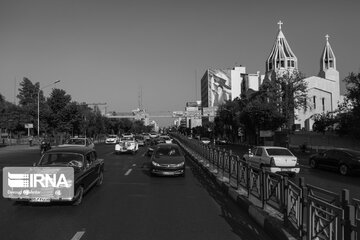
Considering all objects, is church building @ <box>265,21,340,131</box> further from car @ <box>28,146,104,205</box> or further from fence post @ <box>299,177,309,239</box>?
fence post @ <box>299,177,309,239</box>

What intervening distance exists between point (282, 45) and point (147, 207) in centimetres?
9311

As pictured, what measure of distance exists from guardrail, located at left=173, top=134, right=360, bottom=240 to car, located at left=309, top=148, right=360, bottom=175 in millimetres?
12112

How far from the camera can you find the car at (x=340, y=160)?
2091 cm

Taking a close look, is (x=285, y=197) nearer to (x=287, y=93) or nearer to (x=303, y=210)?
(x=303, y=210)

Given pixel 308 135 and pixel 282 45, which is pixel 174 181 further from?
pixel 282 45

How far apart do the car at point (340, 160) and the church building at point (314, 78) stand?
46190 millimetres

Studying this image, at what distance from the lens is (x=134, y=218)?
9148 mm

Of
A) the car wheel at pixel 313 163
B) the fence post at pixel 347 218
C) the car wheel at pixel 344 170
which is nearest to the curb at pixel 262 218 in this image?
the fence post at pixel 347 218

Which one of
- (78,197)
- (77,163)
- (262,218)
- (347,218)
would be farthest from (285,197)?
(77,163)

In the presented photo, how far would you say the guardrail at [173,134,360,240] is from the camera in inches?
195

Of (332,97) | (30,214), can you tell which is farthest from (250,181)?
(332,97)

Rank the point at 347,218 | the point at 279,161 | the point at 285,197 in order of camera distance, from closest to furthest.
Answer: the point at 347,218 → the point at 285,197 → the point at 279,161

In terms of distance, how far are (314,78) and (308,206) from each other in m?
77.7

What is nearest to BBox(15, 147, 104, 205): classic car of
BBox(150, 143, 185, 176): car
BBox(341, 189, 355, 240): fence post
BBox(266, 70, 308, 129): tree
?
BBox(150, 143, 185, 176): car
